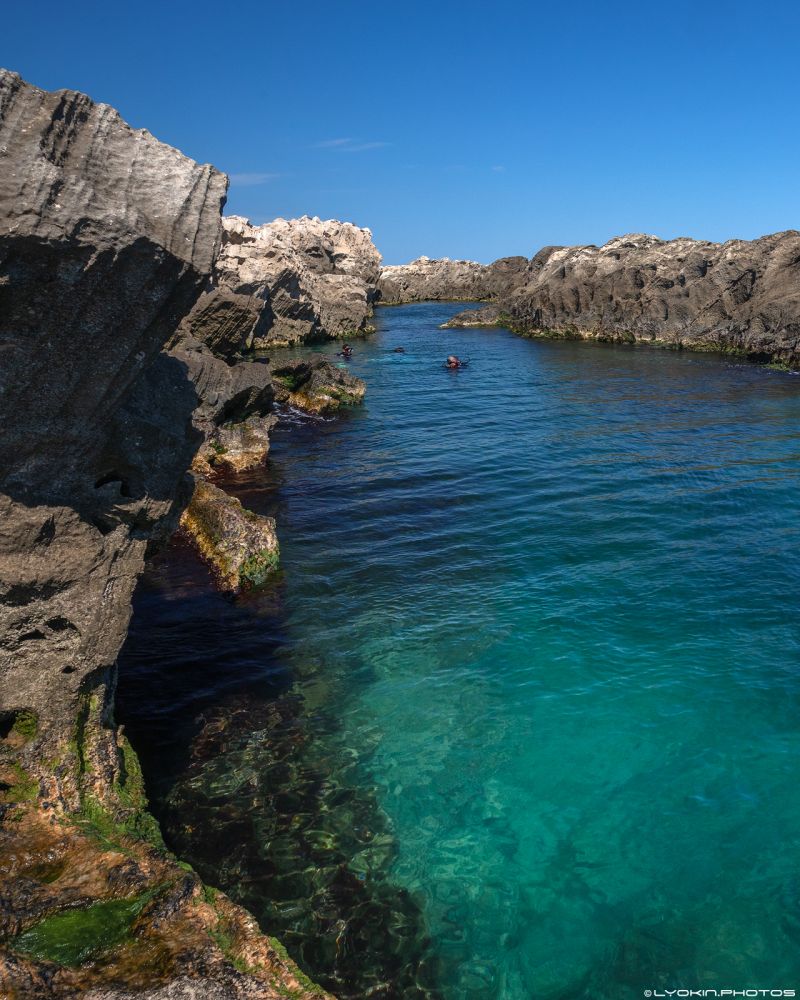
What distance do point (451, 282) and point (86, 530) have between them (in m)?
174

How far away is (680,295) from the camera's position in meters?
71.9

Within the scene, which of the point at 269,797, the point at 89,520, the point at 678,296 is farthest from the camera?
the point at 678,296

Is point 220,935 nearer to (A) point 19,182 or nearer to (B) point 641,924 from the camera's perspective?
(B) point 641,924

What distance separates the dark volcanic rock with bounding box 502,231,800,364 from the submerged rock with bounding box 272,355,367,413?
123 feet

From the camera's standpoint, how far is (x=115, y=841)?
8.02 m

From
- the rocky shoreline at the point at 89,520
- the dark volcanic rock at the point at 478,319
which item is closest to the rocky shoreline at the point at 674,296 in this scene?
the dark volcanic rock at the point at 478,319

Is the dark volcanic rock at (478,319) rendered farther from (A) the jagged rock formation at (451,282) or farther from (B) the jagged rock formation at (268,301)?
(A) the jagged rock formation at (451,282)

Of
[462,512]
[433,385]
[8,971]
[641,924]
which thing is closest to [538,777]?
[641,924]

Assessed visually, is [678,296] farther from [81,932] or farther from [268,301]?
[81,932]

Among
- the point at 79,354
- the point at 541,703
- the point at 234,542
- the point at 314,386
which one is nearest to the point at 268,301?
the point at 314,386

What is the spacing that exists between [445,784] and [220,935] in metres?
5.38

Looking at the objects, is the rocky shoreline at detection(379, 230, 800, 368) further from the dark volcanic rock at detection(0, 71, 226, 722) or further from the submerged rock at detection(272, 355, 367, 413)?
the dark volcanic rock at detection(0, 71, 226, 722)

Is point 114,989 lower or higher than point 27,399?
lower

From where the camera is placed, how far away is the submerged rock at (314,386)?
42.9 metres
